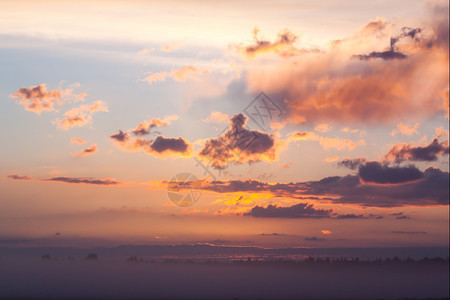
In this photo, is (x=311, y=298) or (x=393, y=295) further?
(x=393, y=295)

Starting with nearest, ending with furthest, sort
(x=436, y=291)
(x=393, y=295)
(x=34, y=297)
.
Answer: (x=34, y=297)
(x=393, y=295)
(x=436, y=291)

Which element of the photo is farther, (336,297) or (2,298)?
(336,297)

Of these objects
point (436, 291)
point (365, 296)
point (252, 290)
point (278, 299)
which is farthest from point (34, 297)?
point (436, 291)

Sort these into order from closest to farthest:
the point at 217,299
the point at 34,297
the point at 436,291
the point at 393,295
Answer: the point at 34,297, the point at 217,299, the point at 393,295, the point at 436,291

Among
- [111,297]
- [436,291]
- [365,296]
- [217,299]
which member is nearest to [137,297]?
[111,297]

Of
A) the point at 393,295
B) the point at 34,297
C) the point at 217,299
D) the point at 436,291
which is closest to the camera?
the point at 34,297

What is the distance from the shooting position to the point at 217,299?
14850 centimetres

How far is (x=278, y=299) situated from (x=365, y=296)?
3114 centimetres

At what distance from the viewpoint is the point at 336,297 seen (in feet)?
523

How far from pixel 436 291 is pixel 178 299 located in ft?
320

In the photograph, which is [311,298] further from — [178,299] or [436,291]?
[436,291]

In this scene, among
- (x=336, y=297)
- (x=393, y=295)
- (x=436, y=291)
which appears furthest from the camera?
(x=436, y=291)

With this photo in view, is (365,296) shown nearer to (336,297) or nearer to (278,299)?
(336,297)

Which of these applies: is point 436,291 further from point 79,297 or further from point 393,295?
point 79,297
